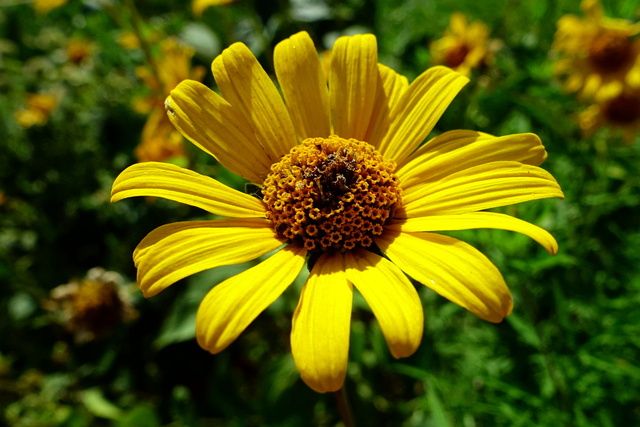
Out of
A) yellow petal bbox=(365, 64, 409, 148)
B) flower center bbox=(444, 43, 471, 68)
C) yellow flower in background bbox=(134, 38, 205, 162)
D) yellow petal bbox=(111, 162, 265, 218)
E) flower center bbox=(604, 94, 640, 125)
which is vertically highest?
yellow petal bbox=(111, 162, 265, 218)

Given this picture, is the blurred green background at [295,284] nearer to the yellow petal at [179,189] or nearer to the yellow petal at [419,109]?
the yellow petal at [419,109]

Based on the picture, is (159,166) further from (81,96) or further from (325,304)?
(81,96)

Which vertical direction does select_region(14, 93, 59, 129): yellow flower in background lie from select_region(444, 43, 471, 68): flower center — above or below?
above

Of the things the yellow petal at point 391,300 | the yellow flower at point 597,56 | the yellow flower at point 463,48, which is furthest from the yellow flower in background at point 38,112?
the yellow flower at point 597,56

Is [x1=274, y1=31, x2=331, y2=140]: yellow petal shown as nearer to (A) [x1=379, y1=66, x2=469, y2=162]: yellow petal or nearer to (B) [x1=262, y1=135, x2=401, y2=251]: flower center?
(B) [x1=262, y1=135, x2=401, y2=251]: flower center

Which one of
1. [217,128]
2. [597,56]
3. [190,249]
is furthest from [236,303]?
[597,56]

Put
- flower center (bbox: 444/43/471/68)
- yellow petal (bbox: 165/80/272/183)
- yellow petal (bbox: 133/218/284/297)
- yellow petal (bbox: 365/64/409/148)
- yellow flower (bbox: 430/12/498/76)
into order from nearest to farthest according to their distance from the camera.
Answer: yellow petal (bbox: 133/218/284/297)
yellow petal (bbox: 165/80/272/183)
yellow petal (bbox: 365/64/409/148)
yellow flower (bbox: 430/12/498/76)
flower center (bbox: 444/43/471/68)

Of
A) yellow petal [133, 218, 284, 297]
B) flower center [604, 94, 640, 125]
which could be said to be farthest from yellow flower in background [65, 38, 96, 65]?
flower center [604, 94, 640, 125]
